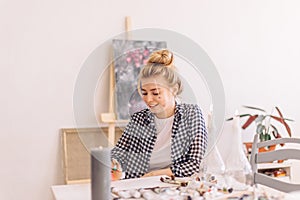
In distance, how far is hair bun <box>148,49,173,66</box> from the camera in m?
1.62

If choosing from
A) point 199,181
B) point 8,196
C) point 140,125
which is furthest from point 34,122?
point 199,181

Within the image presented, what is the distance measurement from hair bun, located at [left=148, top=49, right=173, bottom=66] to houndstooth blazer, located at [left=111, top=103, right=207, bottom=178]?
0.58 feet

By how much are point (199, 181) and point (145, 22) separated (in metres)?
1.81

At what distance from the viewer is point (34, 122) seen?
2.98 m

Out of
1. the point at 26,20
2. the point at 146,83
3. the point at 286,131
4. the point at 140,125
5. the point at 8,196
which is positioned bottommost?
the point at 8,196

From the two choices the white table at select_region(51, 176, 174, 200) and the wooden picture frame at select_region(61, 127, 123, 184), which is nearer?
the white table at select_region(51, 176, 174, 200)

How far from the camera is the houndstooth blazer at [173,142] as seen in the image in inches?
67.1

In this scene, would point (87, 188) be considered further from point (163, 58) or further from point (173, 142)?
point (163, 58)

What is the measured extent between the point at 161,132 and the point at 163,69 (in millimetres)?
292

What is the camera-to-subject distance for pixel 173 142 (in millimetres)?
1771

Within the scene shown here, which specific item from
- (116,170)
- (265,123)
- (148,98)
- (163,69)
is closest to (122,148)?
(116,170)

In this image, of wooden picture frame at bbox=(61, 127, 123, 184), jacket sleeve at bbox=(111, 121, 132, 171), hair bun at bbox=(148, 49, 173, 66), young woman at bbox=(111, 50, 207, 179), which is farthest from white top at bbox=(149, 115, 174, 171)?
wooden picture frame at bbox=(61, 127, 123, 184)

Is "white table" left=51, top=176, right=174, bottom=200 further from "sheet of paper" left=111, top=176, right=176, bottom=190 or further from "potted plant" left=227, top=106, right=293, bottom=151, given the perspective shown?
"potted plant" left=227, top=106, right=293, bottom=151

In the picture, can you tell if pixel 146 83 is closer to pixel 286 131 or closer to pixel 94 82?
pixel 94 82
